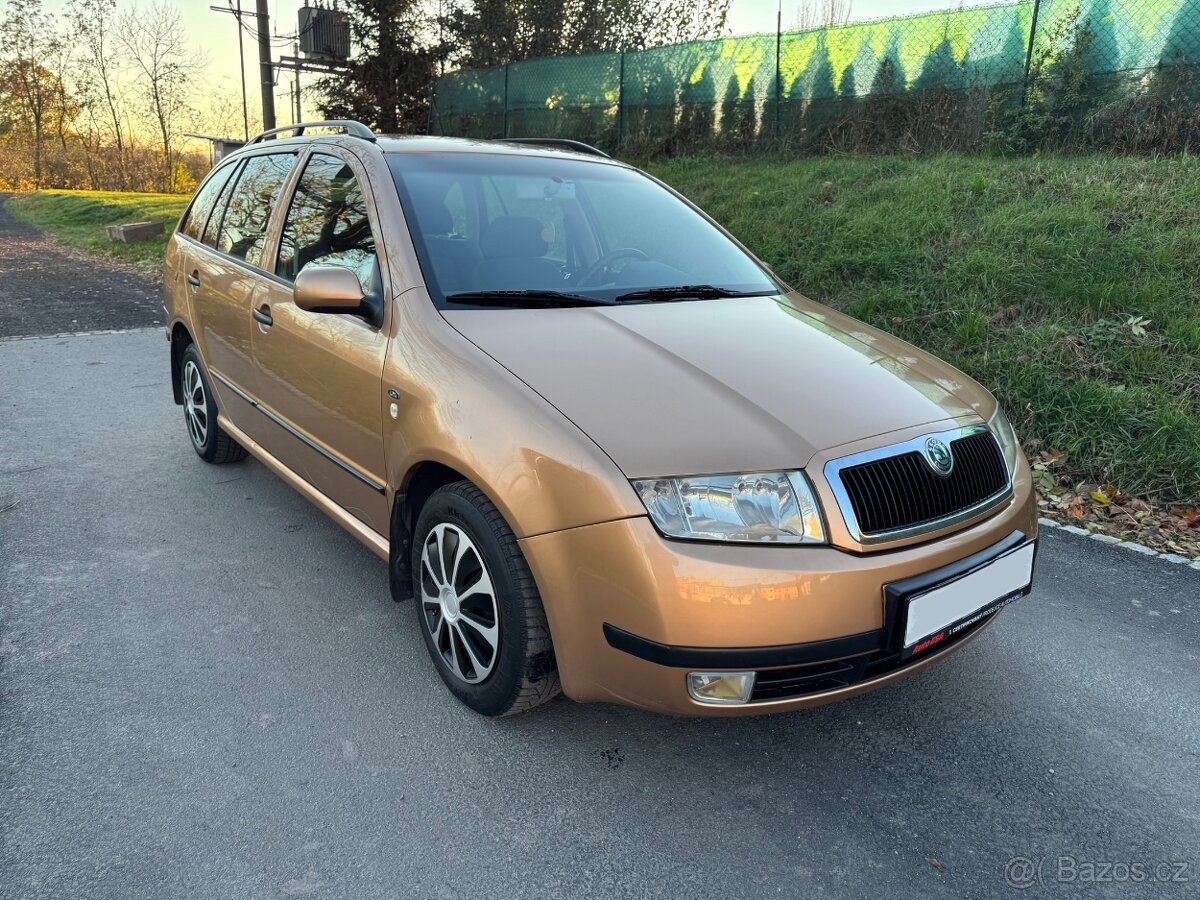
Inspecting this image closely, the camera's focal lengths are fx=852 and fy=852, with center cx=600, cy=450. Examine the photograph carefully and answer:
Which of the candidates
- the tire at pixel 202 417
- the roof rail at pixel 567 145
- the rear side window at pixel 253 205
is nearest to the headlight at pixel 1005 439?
the roof rail at pixel 567 145

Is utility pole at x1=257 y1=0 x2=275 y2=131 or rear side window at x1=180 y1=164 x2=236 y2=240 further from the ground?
utility pole at x1=257 y1=0 x2=275 y2=131

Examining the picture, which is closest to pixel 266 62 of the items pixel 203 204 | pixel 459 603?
pixel 203 204

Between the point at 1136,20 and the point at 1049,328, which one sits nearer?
the point at 1049,328

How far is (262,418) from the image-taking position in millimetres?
3705

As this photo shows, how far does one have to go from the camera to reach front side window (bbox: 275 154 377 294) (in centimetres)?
298

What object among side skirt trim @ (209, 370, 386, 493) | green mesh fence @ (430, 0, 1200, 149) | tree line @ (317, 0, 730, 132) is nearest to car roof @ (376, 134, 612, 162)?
side skirt trim @ (209, 370, 386, 493)

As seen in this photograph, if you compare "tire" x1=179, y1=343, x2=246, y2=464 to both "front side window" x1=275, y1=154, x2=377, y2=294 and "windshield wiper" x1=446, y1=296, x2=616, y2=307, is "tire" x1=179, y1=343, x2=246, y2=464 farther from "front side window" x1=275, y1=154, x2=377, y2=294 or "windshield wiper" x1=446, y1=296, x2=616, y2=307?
"windshield wiper" x1=446, y1=296, x2=616, y2=307

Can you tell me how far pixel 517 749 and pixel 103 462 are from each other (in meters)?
3.44

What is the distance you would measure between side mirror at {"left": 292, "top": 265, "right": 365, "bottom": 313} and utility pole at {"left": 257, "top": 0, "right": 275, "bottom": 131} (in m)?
12.3

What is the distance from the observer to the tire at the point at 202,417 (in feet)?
14.6

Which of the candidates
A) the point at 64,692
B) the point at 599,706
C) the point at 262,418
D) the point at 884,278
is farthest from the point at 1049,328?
the point at 64,692

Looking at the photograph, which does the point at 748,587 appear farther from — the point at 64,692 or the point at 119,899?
the point at 64,692

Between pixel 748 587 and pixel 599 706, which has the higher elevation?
pixel 748 587

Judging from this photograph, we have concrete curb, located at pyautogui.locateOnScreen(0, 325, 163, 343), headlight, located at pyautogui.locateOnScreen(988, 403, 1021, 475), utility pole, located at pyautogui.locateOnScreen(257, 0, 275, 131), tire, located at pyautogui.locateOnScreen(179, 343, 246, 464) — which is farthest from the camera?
utility pole, located at pyautogui.locateOnScreen(257, 0, 275, 131)
